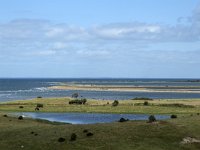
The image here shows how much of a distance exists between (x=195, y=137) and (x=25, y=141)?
62.0ft

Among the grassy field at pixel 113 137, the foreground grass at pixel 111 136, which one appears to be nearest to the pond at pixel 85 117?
the grassy field at pixel 113 137

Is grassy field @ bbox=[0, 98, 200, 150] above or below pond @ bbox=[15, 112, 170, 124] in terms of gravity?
above

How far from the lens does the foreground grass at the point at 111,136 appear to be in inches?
1956

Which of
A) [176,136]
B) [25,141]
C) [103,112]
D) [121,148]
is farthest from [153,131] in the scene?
[103,112]

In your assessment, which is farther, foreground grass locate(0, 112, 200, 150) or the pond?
the pond

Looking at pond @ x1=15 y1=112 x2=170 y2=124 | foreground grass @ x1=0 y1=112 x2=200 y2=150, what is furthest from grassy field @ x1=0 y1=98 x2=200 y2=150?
pond @ x1=15 y1=112 x2=170 y2=124

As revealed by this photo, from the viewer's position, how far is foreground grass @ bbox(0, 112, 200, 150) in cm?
4969

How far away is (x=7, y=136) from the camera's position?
54.8 meters

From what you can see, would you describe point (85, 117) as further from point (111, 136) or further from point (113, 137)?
point (113, 137)

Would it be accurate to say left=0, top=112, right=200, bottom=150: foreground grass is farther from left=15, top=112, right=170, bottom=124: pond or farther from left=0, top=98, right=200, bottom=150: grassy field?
left=15, top=112, right=170, bottom=124: pond

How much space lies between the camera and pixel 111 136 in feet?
172

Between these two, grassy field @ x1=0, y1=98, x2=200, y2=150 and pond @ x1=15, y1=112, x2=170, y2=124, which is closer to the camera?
grassy field @ x1=0, y1=98, x2=200, y2=150

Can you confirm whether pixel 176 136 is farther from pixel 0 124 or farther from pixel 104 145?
pixel 0 124

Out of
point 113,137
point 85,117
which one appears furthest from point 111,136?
point 85,117
